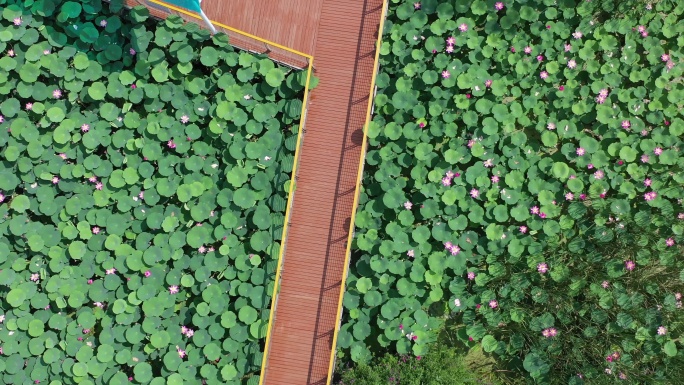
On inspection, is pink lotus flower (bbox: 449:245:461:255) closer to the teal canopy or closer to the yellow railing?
the yellow railing

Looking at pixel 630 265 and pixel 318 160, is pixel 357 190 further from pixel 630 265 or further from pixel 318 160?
pixel 630 265

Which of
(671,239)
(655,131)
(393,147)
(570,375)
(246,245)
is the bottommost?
(570,375)

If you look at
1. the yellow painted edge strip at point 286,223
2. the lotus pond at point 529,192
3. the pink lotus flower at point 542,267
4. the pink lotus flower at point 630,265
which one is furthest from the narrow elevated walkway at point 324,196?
the pink lotus flower at point 630,265

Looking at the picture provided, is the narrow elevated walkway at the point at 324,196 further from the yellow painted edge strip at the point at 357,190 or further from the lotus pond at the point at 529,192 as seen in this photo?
the lotus pond at the point at 529,192

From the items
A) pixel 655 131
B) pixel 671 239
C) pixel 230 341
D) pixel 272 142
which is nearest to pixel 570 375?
pixel 671 239

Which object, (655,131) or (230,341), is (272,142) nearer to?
(230,341)

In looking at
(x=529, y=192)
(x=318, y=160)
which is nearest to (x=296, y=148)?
(x=318, y=160)
